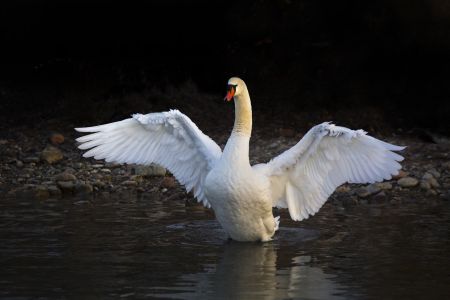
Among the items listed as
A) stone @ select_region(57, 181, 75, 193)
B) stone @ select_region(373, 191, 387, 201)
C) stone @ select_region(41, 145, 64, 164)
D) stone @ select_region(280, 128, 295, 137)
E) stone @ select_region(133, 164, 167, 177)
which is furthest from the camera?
stone @ select_region(280, 128, 295, 137)

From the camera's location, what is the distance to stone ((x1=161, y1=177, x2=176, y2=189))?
12.0 m

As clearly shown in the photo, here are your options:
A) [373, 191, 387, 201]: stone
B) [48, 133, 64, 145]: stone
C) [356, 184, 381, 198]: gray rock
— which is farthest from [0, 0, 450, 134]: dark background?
[373, 191, 387, 201]: stone

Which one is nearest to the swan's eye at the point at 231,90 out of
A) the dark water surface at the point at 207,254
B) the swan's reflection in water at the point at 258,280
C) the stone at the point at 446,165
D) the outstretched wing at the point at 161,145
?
the outstretched wing at the point at 161,145

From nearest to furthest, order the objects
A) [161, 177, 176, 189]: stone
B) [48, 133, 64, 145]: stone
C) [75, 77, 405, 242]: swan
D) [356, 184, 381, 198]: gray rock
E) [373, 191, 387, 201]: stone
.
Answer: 1. [75, 77, 405, 242]: swan
2. [373, 191, 387, 201]: stone
3. [356, 184, 381, 198]: gray rock
4. [161, 177, 176, 189]: stone
5. [48, 133, 64, 145]: stone

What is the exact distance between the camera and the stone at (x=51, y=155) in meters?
13.4

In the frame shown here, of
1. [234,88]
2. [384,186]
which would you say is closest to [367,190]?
[384,186]

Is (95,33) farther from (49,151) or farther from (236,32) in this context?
(49,151)

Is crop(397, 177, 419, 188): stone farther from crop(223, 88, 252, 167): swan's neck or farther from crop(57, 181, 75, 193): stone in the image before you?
crop(57, 181, 75, 193): stone

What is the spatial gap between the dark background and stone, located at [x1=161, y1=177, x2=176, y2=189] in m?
3.67

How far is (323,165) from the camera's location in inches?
357

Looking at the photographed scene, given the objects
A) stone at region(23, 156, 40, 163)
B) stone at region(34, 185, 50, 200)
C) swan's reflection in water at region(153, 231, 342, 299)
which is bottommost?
swan's reflection in water at region(153, 231, 342, 299)

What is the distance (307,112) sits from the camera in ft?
52.1

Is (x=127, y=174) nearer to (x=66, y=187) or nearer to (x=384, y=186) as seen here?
(x=66, y=187)

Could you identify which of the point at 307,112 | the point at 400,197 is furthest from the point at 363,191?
the point at 307,112
